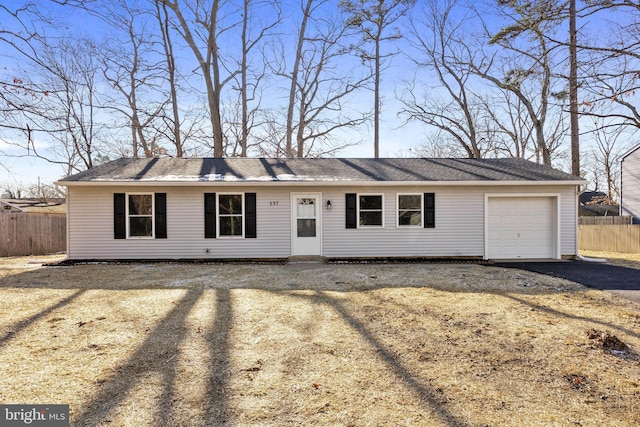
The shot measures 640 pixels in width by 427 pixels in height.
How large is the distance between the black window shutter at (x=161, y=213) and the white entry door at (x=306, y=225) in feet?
12.0

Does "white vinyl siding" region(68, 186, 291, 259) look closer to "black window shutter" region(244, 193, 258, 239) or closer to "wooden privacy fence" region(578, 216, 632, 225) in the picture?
"black window shutter" region(244, 193, 258, 239)

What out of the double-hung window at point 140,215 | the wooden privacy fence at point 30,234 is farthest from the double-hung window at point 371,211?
the wooden privacy fence at point 30,234

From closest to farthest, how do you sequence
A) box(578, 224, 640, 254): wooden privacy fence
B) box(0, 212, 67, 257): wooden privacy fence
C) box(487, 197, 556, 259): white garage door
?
box(487, 197, 556, 259): white garage door
box(0, 212, 67, 257): wooden privacy fence
box(578, 224, 640, 254): wooden privacy fence

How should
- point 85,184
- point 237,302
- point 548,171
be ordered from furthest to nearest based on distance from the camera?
point 548,171 → point 85,184 → point 237,302

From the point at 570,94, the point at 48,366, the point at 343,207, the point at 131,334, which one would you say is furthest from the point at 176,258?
the point at 570,94

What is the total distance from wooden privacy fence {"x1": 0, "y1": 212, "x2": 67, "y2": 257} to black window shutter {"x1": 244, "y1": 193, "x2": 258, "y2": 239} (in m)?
9.33

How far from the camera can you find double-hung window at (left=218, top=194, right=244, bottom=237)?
1023 cm

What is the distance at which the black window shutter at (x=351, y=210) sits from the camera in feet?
33.9

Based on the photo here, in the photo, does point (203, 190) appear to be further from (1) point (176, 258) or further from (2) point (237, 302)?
(2) point (237, 302)

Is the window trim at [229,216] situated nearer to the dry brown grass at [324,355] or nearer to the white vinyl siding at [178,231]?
the white vinyl siding at [178,231]

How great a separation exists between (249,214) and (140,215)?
3094 millimetres

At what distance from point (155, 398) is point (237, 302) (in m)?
2.94

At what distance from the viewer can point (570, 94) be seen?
8.45m

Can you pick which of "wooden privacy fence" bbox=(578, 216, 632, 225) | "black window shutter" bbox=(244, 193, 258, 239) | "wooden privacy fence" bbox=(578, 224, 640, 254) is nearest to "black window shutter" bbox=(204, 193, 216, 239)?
"black window shutter" bbox=(244, 193, 258, 239)
